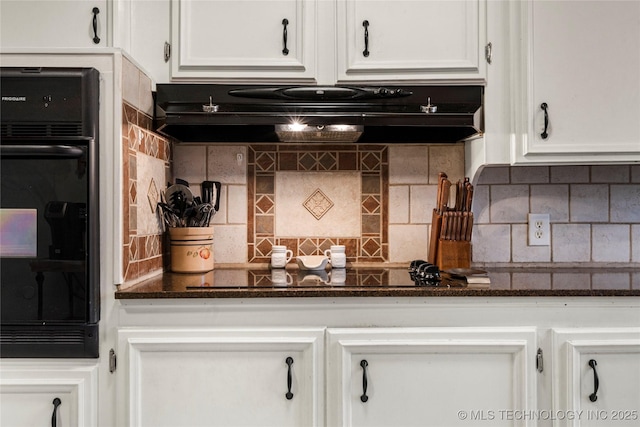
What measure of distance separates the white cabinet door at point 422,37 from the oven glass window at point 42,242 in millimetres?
1017

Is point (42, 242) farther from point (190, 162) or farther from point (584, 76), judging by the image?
point (584, 76)

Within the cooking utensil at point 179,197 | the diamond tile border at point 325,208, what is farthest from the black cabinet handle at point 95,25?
the diamond tile border at point 325,208

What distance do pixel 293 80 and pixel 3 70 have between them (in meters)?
0.89

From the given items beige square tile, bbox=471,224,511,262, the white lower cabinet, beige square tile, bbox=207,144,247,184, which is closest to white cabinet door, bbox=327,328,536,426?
the white lower cabinet

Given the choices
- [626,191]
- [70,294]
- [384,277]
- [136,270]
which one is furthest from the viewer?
[626,191]

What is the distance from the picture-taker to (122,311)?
1438 mm

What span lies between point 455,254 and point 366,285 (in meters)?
0.48

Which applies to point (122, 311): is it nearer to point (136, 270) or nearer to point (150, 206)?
point (136, 270)

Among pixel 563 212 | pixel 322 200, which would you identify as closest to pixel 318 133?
pixel 322 200

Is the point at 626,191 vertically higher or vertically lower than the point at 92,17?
lower

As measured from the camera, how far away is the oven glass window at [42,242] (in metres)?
1.39

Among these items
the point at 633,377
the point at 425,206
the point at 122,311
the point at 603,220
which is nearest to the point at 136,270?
Result: the point at 122,311

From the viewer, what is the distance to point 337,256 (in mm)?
1945

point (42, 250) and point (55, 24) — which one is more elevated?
point (55, 24)
